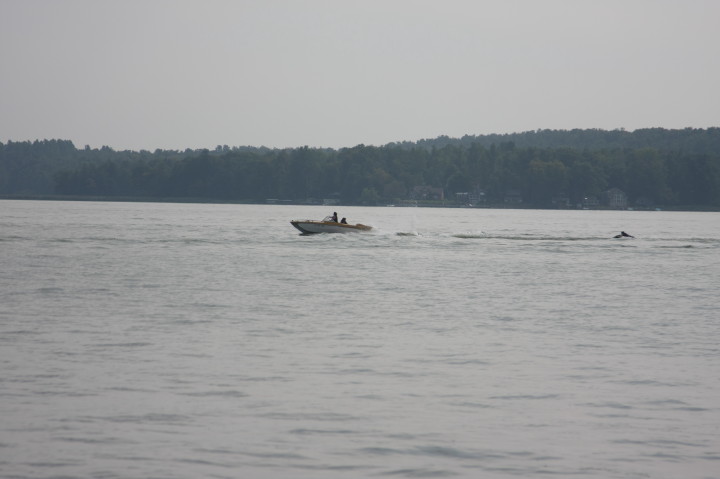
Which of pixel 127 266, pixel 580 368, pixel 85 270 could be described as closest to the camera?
pixel 580 368

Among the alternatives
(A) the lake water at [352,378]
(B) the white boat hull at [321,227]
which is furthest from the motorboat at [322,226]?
(A) the lake water at [352,378]

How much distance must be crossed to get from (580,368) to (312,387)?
232 inches

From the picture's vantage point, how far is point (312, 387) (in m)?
16.5

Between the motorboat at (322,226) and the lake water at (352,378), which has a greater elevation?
the motorboat at (322,226)

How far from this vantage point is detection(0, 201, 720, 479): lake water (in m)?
12.2

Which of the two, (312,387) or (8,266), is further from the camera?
(8,266)

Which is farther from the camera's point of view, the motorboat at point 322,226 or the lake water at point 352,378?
the motorboat at point 322,226

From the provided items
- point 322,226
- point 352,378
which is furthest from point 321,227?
point 352,378

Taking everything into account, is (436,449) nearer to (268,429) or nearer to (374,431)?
(374,431)

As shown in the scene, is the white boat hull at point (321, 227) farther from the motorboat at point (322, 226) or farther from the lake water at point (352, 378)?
the lake water at point (352, 378)

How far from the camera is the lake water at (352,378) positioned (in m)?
12.2

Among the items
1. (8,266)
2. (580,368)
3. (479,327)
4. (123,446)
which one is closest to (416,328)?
(479,327)

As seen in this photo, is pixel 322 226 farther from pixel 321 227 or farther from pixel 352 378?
pixel 352 378

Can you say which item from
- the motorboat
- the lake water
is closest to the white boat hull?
the motorboat
